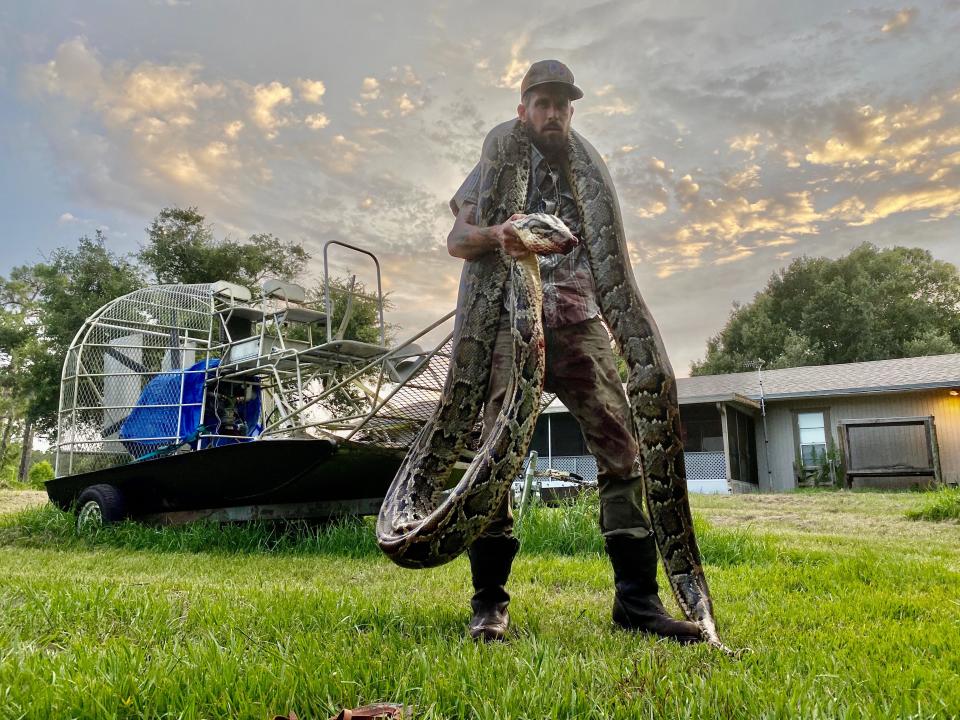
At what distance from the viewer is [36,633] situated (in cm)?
322

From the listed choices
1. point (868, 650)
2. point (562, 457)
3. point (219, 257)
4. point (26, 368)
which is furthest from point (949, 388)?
point (26, 368)

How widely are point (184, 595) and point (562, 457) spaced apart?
20.7 metres

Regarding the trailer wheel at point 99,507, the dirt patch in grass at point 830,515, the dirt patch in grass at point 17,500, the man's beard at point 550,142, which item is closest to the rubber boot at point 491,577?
the man's beard at point 550,142

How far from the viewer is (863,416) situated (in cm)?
2083

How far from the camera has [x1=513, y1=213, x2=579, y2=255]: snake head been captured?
274 cm

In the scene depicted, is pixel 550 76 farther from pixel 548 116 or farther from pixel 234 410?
pixel 234 410

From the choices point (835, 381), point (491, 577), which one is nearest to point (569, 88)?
point (491, 577)

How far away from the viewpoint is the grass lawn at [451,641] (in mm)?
2205

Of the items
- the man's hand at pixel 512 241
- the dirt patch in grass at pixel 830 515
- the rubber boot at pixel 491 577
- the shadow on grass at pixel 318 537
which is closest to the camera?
the man's hand at pixel 512 241

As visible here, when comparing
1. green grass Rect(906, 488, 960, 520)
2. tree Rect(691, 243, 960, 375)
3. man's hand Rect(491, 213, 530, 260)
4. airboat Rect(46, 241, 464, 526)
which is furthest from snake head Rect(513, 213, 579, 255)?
tree Rect(691, 243, 960, 375)

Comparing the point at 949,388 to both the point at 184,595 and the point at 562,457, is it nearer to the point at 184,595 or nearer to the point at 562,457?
the point at 562,457

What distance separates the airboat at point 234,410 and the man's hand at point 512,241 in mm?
2671

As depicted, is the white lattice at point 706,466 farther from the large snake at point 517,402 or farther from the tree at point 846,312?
the large snake at point 517,402

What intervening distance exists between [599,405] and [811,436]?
20.8 m
